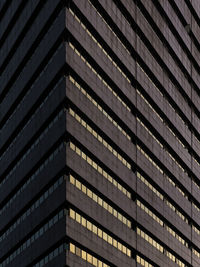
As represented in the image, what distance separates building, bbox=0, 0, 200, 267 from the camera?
206 feet

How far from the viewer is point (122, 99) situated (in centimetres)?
7406

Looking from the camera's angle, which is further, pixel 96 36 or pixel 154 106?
pixel 154 106

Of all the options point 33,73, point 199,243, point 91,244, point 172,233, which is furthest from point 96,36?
point 199,243

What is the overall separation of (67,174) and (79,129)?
457cm

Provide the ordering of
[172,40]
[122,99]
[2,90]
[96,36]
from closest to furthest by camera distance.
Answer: [96,36], [122,99], [2,90], [172,40]

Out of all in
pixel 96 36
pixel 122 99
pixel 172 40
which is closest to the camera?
pixel 96 36

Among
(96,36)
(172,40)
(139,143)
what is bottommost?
(139,143)

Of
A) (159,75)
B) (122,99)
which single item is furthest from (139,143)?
(159,75)

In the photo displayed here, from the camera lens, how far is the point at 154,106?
82.1 metres

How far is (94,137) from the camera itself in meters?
65.9

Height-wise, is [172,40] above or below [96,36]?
above

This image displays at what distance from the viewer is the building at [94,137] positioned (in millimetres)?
62688

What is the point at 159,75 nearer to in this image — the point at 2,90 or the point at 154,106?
the point at 154,106

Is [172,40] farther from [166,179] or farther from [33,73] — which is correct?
[33,73]
